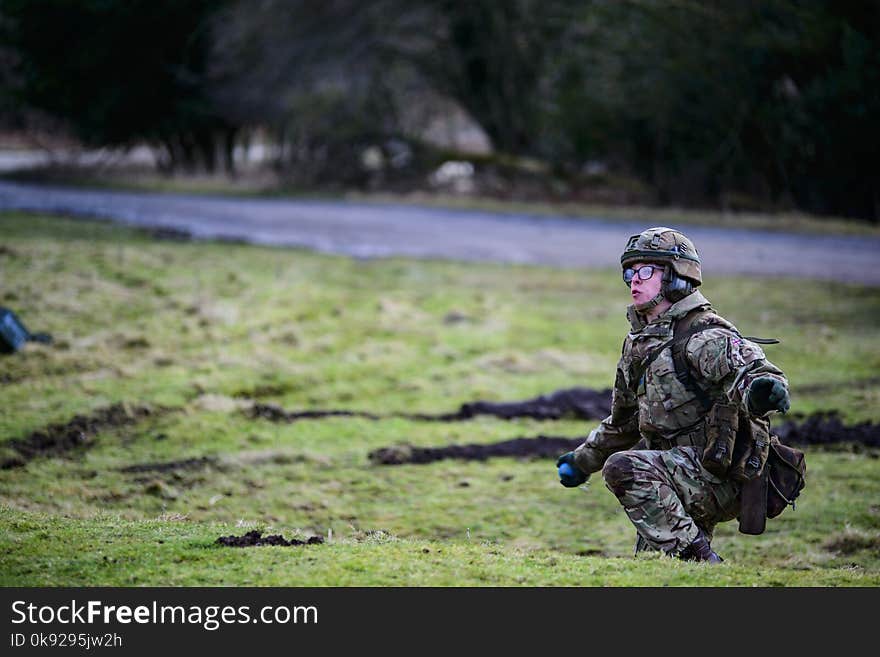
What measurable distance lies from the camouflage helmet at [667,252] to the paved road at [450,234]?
37.4 feet

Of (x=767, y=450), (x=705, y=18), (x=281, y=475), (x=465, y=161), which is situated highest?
(x=705, y=18)

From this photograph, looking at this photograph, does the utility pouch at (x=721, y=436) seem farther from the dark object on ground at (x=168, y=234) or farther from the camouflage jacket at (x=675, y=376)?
the dark object on ground at (x=168, y=234)

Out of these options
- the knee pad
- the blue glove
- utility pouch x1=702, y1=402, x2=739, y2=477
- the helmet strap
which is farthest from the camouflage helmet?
the blue glove

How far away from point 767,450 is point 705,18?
18.0 metres

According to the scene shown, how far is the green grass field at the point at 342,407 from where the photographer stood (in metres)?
6.10

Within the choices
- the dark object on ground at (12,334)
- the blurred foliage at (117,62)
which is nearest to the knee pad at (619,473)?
the dark object on ground at (12,334)

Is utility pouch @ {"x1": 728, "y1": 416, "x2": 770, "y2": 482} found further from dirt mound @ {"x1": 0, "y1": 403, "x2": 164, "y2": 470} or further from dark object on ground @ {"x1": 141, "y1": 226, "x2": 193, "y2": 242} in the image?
dark object on ground @ {"x1": 141, "y1": 226, "x2": 193, "y2": 242}

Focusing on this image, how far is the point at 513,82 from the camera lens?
30.0m

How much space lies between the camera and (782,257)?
18406 mm

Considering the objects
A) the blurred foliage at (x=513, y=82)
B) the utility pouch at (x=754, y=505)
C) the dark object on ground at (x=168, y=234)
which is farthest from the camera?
the blurred foliage at (x=513, y=82)

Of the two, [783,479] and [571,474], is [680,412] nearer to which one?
[783,479]

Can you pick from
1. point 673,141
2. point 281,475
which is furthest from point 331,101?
point 281,475

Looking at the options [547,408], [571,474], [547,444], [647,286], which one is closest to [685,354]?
[647,286]
